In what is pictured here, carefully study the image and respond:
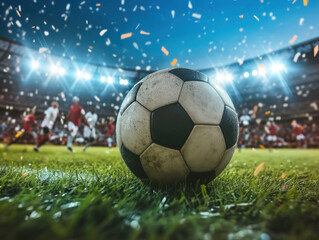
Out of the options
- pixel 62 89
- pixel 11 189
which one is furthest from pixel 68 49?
pixel 11 189

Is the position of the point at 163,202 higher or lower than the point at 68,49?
lower

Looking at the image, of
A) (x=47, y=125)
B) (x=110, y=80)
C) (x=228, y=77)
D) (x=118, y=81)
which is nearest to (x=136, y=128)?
(x=47, y=125)

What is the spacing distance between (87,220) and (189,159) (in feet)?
3.06

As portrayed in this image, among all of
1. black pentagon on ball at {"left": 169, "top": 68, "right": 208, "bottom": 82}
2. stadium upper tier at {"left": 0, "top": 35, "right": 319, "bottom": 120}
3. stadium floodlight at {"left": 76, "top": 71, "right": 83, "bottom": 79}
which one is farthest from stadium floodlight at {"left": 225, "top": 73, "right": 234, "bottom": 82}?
black pentagon on ball at {"left": 169, "top": 68, "right": 208, "bottom": 82}

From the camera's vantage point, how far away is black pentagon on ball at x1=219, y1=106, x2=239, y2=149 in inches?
73.0

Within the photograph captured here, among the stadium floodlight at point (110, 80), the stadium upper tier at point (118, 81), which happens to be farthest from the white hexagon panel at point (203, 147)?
the stadium floodlight at point (110, 80)

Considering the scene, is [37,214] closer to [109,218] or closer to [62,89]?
[109,218]

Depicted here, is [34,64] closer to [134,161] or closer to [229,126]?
[134,161]

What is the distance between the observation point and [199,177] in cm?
183

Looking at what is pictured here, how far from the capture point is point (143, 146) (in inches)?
70.4

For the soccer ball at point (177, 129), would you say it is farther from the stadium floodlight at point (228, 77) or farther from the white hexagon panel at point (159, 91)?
the stadium floodlight at point (228, 77)

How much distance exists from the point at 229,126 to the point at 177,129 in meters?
0.55

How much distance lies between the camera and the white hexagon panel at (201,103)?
1746mm

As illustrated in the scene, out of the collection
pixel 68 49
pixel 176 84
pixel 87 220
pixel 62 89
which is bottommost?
pixel 87 220
